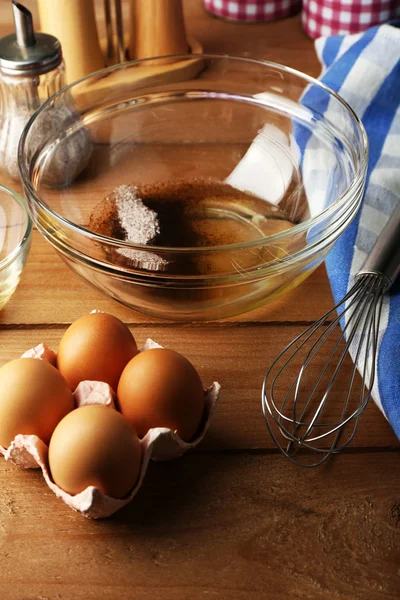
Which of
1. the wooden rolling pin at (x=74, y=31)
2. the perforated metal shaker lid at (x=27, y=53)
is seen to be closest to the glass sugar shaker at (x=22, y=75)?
the perforated metal shaker lid at (x=27, y=53)

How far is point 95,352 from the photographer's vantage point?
1.95ft

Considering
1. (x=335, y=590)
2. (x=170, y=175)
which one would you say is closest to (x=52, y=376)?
(x=335, y=590)

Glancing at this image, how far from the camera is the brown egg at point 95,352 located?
59cm

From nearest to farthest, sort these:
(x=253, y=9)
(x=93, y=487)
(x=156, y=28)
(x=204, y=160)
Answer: (x=93, y=487) < (x=204, y=160) < (x=156, y=28) < (x=253, y=9)

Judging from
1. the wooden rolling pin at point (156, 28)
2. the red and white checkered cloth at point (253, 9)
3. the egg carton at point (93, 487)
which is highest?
the wooden rolling pin at point (156, 28)

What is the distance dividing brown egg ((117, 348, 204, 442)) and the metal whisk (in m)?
0.08

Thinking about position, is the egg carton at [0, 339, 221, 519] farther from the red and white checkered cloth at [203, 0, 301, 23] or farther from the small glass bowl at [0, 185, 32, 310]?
the red and white checkered cloth at [203, 0, 301, 23]

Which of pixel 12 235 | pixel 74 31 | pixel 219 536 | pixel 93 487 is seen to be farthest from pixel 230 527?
pixel 74 31

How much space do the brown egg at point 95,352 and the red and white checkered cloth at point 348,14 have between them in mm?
711

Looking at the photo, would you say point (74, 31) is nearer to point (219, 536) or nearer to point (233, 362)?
point (233, 362)

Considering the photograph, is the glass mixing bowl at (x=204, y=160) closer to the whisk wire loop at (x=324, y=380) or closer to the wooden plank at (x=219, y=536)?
the whisk wire loop at (x=324, y=380)

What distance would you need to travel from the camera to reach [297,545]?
54cm

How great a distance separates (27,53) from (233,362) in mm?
426

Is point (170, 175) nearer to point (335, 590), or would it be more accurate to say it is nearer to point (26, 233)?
point (26, 233)
